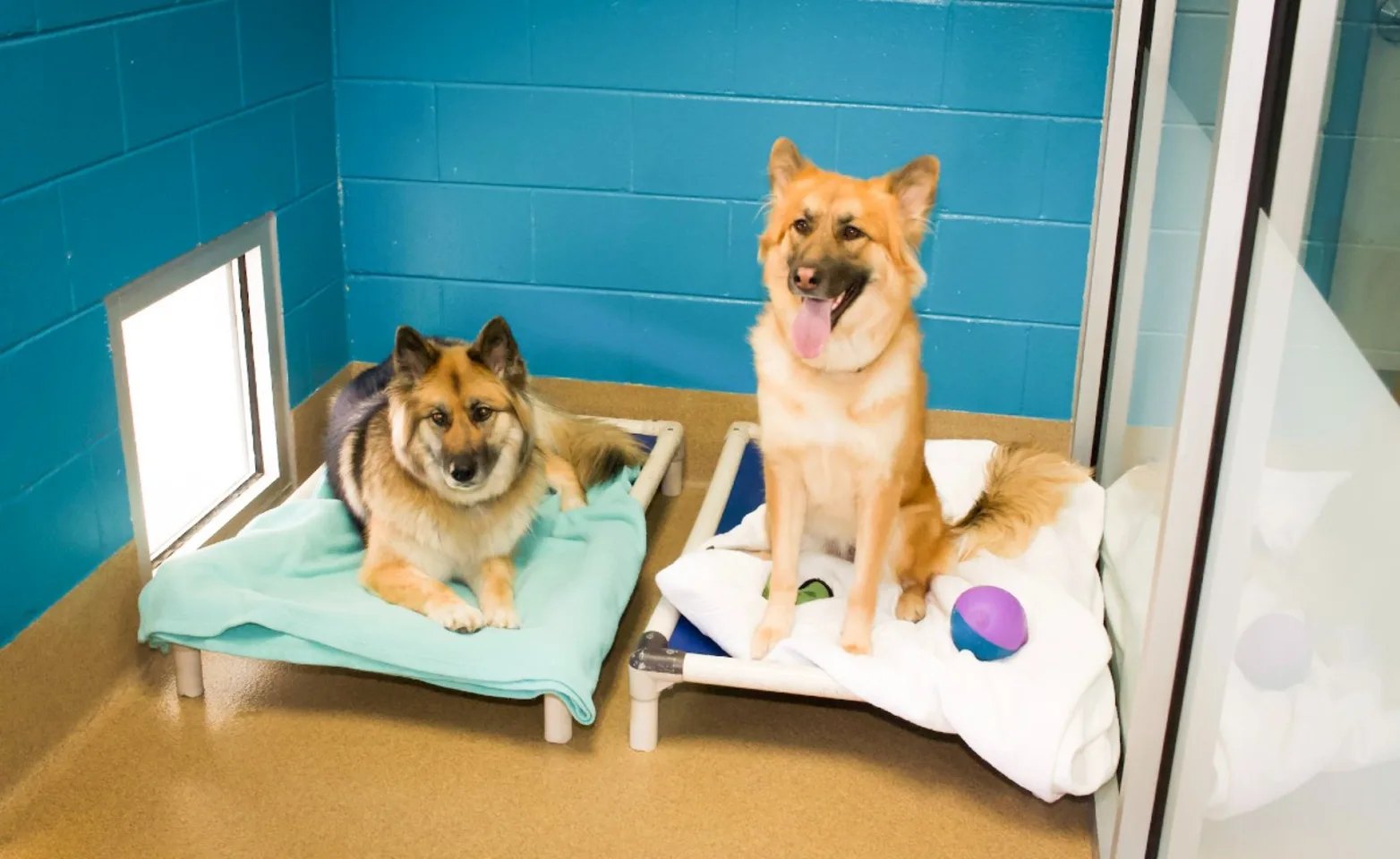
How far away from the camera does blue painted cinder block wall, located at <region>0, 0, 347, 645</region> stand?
99.7 inches

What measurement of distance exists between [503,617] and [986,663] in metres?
1.02

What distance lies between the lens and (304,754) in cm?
276

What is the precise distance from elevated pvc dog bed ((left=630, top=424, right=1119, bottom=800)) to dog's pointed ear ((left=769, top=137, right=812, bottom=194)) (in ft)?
2.83

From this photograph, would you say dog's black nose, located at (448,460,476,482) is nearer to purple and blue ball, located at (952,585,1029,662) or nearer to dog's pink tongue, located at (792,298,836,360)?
dog's pink tongue, located at (792,298,836,360)

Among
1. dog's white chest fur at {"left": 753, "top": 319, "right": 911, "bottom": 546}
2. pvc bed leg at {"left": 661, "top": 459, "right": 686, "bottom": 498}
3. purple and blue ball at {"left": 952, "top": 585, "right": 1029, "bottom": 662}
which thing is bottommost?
pvc bed leg at {"left": 661, "top": 459, "right": 686, "bottom": 498}

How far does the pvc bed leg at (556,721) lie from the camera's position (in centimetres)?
278

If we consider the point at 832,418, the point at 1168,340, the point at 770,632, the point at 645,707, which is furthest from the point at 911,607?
the point at 1168,340

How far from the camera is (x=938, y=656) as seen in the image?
107 inches

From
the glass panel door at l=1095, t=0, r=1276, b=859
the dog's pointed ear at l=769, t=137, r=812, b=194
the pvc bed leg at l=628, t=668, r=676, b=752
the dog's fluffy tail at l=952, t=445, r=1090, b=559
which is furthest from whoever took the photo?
the dog's fluffy tail at l=952, t=445, r=1090, b=559

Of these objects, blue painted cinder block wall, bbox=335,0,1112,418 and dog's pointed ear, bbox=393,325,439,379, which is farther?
blue painted cinder block wall, bbox=335,0,1112,418

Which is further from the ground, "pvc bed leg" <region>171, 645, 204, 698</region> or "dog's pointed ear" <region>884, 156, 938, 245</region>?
"dog's pointed ear" <region>884, 156, 938, 245</region>

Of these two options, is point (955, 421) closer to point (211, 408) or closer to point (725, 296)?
point (725, 296)

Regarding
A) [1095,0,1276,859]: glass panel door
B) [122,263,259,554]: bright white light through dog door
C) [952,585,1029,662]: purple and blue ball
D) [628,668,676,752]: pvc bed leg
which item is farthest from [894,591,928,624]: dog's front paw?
[122,263,259,554]: bright white light through dog door

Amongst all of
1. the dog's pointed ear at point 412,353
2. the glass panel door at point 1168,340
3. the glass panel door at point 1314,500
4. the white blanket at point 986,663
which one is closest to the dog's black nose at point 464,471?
the dog's pointed ear at point 412,353
